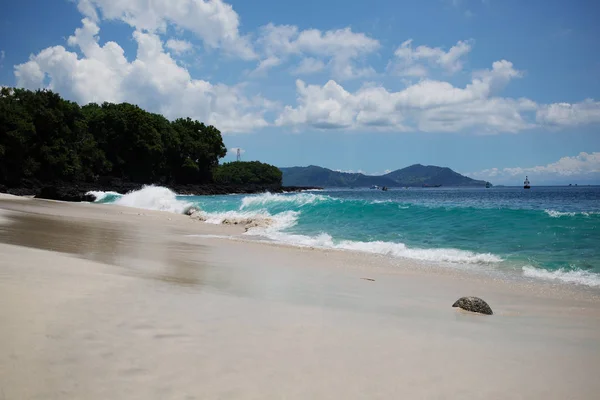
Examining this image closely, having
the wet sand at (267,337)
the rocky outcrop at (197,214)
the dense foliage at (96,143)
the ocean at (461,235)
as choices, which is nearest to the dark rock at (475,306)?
the wet sand at (267,337)

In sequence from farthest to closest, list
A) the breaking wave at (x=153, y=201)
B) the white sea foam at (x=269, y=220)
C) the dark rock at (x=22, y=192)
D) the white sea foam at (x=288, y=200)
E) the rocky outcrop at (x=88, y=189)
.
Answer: the dark rock at (x=22, y=192) → the rocky outcrop at (x=88, y=189) → the breaking wave at (x=153, y=201) → the white sea foam at (x=288, y=200) → the white sea foam at (x=269, y=220)

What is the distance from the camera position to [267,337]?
12.1 ft

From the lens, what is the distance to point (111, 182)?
61781 millimetres

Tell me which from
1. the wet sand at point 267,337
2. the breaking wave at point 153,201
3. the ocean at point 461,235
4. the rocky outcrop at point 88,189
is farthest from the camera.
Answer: the rocky outcrop at point 88,189

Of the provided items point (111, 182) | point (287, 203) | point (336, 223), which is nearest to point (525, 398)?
point (336, 223)

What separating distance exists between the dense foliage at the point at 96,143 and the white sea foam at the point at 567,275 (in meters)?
47.9

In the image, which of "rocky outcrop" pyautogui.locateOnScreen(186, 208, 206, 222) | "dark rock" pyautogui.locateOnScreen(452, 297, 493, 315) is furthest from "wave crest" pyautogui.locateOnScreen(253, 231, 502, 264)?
"rocky outcrop" pyautogui.locateOnScreen(186, 208, 206, 222)

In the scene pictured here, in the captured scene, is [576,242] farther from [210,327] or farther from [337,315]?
[210,327]

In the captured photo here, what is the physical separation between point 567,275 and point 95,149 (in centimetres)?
6428

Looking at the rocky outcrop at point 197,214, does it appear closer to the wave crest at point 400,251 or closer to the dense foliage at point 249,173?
the wave crest at point 400,251

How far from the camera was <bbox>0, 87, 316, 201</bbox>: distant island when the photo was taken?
45.9m

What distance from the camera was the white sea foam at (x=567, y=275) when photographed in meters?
8.26

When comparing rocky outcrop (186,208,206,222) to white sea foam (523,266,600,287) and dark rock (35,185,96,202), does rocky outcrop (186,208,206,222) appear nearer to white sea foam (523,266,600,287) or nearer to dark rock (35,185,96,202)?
dark rock (35,185,96,202)

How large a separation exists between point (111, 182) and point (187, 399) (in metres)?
64.6
